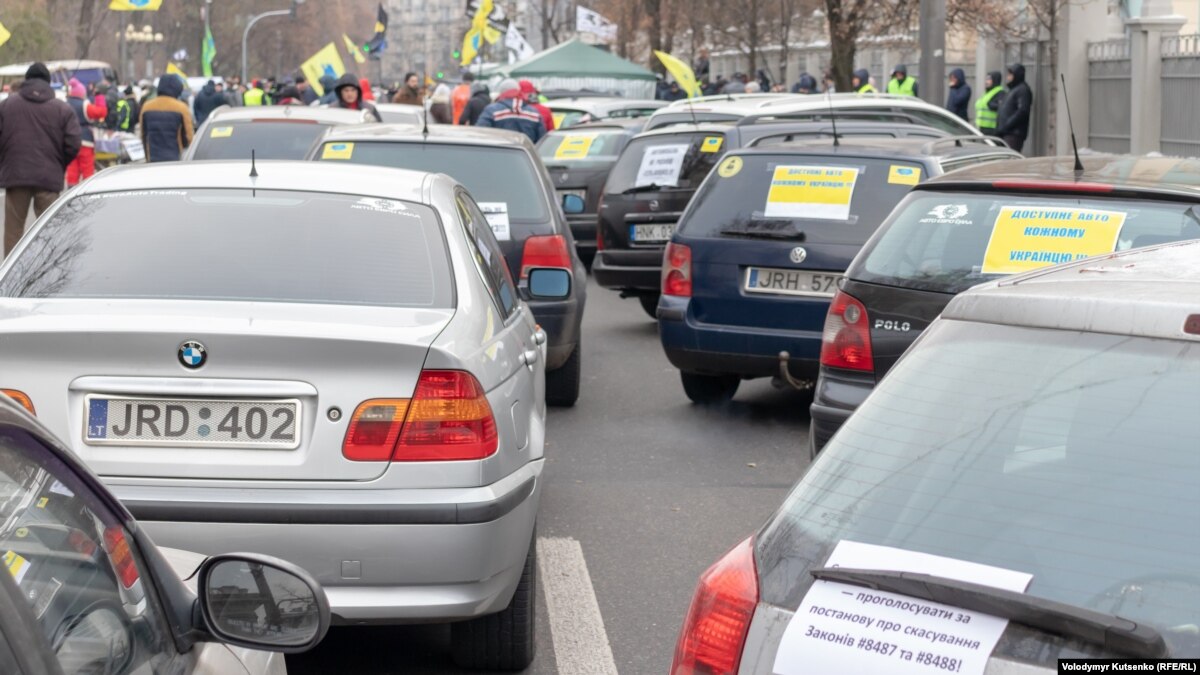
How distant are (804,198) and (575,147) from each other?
809cm

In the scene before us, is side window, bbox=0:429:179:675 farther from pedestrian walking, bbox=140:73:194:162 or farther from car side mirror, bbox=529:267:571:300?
pedestrian walking, bbox=140:73:194:162

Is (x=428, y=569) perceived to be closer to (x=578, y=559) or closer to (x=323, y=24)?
(x=578, y=559)

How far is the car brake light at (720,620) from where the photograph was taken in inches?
101

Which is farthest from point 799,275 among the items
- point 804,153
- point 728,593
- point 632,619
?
point 728,593

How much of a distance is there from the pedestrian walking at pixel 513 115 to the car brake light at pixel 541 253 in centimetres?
985

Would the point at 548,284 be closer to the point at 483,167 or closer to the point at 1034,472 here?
the point at 483,167

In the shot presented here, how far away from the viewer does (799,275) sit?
8.67 m

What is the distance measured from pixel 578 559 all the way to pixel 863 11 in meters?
21.3

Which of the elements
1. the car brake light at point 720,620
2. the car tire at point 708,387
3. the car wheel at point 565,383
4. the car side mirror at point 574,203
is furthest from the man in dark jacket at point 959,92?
A: the car brake light at point 720,620

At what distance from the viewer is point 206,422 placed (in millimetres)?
4312

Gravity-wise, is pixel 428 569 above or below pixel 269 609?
below

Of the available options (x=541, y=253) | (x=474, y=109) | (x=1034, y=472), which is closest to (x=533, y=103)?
(x=474, y=109)

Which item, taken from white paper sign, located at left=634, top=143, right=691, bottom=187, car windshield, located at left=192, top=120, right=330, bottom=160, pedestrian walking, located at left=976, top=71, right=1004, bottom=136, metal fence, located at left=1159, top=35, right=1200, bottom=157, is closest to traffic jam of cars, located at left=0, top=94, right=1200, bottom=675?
car windshield, located at left=192, top=120, right=330, bottom=160

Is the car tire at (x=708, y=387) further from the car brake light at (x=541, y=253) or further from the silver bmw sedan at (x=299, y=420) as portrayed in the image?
the silver bmw sedan at (x=299, y=420)
